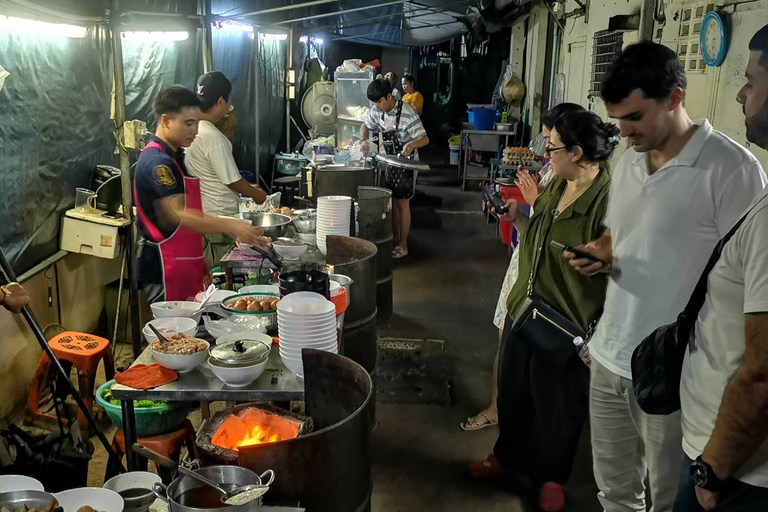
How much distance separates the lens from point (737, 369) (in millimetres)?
1646

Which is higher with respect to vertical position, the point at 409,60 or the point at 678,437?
the point at 409,60

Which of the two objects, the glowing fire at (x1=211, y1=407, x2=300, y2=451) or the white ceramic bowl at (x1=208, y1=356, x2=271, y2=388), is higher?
the white ceramic bowl at (x1=208, y1=356, x2=271, y2=388)

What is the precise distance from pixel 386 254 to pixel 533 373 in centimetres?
298

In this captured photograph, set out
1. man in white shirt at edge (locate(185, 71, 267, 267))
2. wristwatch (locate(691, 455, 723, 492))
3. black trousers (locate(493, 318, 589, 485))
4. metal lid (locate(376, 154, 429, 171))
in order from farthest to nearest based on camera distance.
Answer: metal lid (locate(376, 154, 429, 171)) < man in white shirt at edge (locate(185, 71, 267, 267)) < black trousers (locate(493, 318, 589, 485)) < wristwatch (locate(691, 455, 723, 492))

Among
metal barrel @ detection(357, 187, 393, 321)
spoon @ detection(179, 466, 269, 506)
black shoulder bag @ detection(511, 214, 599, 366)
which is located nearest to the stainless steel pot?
spoon @ detection(179, 466, 269, 506)

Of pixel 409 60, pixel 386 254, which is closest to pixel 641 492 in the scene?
pixel 386 254

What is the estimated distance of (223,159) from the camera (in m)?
4.99

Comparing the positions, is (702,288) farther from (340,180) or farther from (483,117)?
(483,117)

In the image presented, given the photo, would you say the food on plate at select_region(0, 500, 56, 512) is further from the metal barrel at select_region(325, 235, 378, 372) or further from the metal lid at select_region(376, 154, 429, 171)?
the metal lid at select_region(376, 154, 429, 171)

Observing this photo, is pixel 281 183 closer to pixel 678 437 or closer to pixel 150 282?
pixel 150 282

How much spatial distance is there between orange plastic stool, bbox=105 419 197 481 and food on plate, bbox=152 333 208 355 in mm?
627

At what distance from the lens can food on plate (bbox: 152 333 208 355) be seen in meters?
2.67

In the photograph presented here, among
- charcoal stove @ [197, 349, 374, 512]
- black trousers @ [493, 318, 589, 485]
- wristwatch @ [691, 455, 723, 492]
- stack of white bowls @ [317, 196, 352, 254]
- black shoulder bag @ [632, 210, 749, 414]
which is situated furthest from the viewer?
stack of white bowls @ [317, 196, 352, 254]

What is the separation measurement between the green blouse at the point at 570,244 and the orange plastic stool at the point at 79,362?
110 inches
